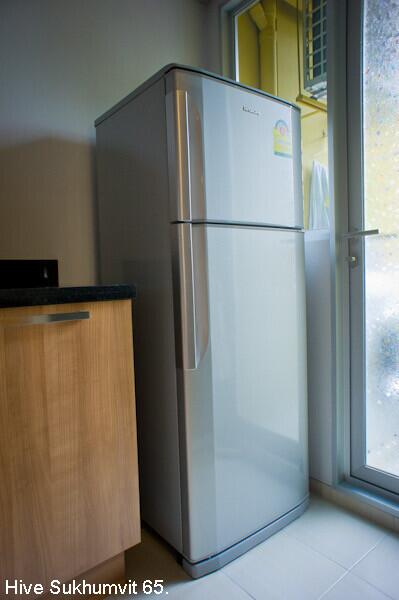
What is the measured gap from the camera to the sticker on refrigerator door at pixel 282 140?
1312mm

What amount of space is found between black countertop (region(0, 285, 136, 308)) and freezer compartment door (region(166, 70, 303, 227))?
29 cm

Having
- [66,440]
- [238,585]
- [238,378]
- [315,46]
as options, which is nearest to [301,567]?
[238,585]

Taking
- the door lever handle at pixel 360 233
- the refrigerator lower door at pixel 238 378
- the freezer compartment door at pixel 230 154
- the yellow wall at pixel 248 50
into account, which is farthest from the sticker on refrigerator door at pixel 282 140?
the yellow wall at pixel 248 50

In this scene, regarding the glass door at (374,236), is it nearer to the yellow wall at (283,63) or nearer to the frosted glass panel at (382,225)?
the frosted glass panel at (382,225)

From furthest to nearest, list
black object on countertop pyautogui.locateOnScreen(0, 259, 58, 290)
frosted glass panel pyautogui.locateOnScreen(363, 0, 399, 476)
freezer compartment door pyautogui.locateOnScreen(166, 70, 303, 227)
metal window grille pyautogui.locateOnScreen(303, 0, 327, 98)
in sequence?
metal window grille pyautogui.locateOnScreen(303, 0, 327, 98), frosted glass panel pyautogui.locateOnScreen(363, 0, 399, 476), black object on countertop pyautogui.locateOnScreen(0, 259, 58, 290), freezer compartment door pyautogui.locateOnScreen(166, 70, 303, 227)

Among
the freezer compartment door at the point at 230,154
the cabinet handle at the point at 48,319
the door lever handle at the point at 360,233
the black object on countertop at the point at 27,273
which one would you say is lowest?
the cabinet handle at the point at 48,319

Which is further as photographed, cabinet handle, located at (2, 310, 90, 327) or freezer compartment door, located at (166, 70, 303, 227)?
freezer compartment door, located at (166, 70, 303, 227)

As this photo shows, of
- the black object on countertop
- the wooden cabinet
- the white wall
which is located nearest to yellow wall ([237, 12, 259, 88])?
the white wall

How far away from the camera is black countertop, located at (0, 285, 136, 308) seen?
82 cm

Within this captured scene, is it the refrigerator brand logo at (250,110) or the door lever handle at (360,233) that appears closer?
the refrigerator brand logo at (250,110)

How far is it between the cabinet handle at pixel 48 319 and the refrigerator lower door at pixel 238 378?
1.00 ft

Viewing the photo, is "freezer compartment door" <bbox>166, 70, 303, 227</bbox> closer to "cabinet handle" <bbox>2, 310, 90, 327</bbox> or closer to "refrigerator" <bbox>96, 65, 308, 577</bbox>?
"refrigerator" <bbox>96, 65, 308, 577</bbox>

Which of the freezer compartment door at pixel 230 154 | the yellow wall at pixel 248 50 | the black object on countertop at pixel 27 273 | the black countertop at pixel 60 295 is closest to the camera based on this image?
the black countertop at pixel 60 295

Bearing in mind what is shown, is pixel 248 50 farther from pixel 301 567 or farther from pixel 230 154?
pixel 301 567
